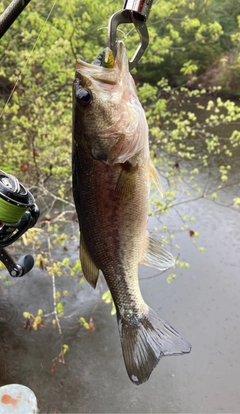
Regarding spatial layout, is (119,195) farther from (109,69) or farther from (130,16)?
(130,16)

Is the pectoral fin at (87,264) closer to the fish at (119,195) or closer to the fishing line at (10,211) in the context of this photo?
the fish at (119,195)

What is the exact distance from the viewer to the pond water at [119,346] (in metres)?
3.88

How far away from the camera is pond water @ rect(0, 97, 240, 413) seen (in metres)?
3.88

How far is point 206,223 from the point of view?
251 inches

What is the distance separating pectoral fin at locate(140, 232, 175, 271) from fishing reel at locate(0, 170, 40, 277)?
1.55 ft

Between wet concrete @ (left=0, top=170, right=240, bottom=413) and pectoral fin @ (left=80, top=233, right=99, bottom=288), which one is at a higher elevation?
pectoral fin @ (left=80, top=233, right=99, bottom=288)

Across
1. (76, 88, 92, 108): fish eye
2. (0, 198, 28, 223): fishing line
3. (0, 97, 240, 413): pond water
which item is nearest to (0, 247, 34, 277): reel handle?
(0, 198, 28, 223): fishing line

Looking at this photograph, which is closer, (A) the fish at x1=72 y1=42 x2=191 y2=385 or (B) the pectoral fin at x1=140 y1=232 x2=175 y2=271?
(A) the fish at x1=72 y1=42 x2=191 y2=385

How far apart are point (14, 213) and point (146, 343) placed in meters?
0.66

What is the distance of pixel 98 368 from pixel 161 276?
65.2 inches

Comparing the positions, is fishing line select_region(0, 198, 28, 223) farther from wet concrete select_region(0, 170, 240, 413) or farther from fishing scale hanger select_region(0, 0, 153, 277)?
wet concrete select_region(0, 170, 240, 413)

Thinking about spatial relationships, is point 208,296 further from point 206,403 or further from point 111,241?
point 111,241

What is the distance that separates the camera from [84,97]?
1.14m

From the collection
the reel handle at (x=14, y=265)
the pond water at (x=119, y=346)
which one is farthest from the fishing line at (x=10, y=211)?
the pond water at (x=119, y=346)
